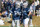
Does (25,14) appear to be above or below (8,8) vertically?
below

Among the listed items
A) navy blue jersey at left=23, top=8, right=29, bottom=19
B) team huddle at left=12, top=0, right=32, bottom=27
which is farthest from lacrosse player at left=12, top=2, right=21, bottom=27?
navy blue jersey at left=23, top=8, right=29, bottom=19

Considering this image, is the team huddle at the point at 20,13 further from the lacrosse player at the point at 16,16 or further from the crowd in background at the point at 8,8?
the crowd in background at the point at 8,8

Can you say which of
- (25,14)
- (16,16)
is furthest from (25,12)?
(16,16)

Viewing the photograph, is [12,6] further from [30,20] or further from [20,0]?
[30,20]

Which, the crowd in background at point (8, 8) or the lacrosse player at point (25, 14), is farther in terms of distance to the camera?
the crowd in background at point (8, 8)

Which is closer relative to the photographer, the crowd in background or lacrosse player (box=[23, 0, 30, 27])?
lacrosse player (box=[23, 0, 30, 27])

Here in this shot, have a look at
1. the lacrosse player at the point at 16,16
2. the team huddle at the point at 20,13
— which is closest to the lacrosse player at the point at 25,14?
the team huddle at the point at 20,13

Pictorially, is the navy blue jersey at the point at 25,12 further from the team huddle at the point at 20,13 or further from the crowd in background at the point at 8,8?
the crowd in background at the point at 8,8

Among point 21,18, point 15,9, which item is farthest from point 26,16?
point 15,9

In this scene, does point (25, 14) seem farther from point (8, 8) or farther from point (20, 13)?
point (8, 8)

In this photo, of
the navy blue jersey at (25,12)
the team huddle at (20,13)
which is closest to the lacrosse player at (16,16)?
the team huddle at (20,13)

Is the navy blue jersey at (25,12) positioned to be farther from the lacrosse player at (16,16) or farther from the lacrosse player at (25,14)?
the lacrosse player at (16,16)

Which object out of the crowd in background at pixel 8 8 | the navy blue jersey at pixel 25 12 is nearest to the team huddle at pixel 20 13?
the navy blue jersey at pixel 25 12

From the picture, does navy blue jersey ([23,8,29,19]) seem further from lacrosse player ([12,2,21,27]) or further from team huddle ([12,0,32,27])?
lacrosse player ([12,2,21,27])
